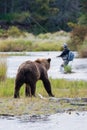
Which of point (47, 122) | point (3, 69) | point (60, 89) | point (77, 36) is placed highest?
point (47, 122)

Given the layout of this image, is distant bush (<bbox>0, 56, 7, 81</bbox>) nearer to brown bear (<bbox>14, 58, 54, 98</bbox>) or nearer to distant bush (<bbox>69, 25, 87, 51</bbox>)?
brown bear (<bbox>14, 58, 54, 98</bbox>)

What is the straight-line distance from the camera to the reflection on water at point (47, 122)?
10062mm

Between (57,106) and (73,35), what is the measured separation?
31.6 metres

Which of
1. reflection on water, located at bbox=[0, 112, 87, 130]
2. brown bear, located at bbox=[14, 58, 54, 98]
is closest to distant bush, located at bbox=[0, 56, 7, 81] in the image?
brown bear, located at bbox=[14, 58, 54, 98]

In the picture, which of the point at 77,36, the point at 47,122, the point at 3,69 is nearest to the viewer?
the point at 47,122

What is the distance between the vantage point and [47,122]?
10.6m

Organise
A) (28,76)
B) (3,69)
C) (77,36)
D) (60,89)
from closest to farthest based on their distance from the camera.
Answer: (28,76)
(60,89)
(3,69)
(77,36)

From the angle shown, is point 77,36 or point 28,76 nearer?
point 28,76

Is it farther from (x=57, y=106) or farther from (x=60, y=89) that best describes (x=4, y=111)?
(x=60, y=89)

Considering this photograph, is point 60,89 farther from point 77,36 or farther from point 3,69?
point 77,36

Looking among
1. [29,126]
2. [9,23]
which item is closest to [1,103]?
[29,126]

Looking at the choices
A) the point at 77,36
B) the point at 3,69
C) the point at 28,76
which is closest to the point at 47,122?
the point at 28,76

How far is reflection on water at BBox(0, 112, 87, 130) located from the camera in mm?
10062

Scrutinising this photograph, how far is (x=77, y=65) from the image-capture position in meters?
28.9
